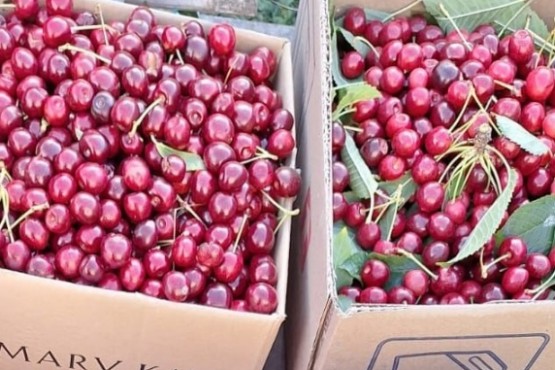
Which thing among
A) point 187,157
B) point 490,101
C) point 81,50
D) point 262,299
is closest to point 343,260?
point 262,299

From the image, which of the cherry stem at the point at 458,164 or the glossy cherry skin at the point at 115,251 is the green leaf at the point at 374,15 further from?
the glossy cherry skin at the point at 115,251

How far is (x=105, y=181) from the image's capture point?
985 mm

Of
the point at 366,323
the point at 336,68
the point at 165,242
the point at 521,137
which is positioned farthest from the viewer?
the point at 336,68

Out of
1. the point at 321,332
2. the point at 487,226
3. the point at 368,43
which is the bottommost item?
the point at 321,332

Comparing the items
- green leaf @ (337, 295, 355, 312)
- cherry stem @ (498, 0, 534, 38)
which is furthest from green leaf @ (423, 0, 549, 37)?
green leaf @ (337, 295, 355, 312)

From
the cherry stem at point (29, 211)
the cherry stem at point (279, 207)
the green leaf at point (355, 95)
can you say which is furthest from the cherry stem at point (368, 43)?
the cherry stem at point (29, 211)

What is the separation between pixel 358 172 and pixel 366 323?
0.87 feet

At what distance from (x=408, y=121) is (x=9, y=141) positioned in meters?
0.53

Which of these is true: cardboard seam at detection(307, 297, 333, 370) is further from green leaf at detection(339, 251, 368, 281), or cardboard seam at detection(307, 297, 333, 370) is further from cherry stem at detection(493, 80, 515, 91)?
cherry stem at detection(493, 80, 515, 91)

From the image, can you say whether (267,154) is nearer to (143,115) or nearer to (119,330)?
(143,115)

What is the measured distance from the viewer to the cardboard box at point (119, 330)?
35.7 inches

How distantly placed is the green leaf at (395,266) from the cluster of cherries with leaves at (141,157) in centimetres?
14

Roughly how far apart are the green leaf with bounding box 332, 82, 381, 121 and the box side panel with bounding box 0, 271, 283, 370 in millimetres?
335

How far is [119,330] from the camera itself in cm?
95
